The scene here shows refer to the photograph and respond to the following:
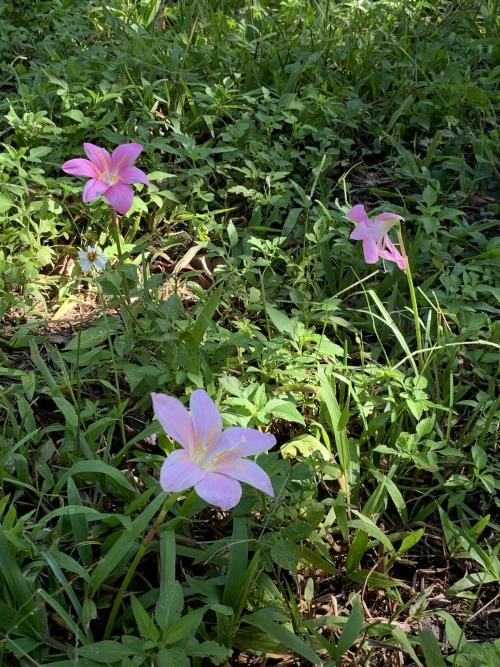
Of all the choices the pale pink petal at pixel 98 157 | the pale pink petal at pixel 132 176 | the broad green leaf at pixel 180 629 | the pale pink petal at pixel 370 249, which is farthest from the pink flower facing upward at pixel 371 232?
the broad green leaf at pixel 180 629

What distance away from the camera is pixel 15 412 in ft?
6.06

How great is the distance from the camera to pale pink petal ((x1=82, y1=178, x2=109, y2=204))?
1795 millimetres

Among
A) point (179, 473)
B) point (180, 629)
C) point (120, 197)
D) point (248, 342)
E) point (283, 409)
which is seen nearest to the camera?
point (179, 473)

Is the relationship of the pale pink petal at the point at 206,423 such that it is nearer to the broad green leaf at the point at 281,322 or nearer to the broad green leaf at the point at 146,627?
the broad green leaf at the point at 146,627

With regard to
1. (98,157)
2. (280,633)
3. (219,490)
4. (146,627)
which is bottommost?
(280,633)

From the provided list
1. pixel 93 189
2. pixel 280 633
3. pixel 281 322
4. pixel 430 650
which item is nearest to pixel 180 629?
pixel 280 633

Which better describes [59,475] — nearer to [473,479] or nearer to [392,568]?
[392,568]

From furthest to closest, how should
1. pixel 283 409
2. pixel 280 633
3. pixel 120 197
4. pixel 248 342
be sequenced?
1. pixel 248 342
2. pixel 120 197
3. pixel 283 409
4. pixel 280 633

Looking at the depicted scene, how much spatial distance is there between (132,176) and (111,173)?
0.07 meters

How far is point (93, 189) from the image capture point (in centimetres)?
181

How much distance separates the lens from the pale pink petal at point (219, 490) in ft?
3.48

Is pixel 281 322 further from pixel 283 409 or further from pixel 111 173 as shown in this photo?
pixel 111 173

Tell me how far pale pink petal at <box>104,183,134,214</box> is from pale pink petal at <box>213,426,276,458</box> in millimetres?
848

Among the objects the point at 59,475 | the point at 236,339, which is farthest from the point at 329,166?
the point at 59,475
